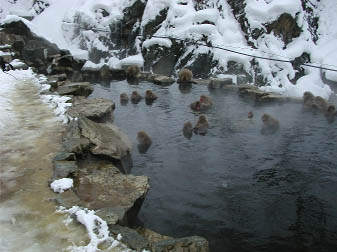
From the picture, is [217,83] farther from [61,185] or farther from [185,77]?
[61,185]

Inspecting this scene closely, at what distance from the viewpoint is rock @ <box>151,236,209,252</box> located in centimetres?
336

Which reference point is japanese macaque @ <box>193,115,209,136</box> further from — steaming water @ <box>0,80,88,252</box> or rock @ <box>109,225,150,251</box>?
rock @ <box>109,225,150,251</box>

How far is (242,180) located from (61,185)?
3328 mm

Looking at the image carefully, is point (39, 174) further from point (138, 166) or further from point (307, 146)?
point (307, 146)

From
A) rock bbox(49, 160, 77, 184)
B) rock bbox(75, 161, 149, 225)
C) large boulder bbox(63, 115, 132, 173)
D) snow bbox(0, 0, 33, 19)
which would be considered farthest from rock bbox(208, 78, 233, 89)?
snow bbox(0, 0, 33, 19)

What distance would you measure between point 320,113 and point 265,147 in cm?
302

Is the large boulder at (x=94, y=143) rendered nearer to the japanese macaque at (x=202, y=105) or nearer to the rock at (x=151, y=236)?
the rock at (x=151, y=236)

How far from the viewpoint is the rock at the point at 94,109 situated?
7.82 m

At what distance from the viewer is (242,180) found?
6.06 meters

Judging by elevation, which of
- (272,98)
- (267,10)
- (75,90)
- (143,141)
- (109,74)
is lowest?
(143,141)

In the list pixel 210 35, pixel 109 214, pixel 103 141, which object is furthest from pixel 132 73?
pixel 109 214

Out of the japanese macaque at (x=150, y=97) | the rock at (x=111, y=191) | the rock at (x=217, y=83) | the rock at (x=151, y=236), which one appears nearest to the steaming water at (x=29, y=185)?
the rock at (x=111, y=191)

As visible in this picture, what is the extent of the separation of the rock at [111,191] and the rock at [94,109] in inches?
112

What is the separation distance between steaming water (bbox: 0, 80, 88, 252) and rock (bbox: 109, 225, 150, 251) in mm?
317
